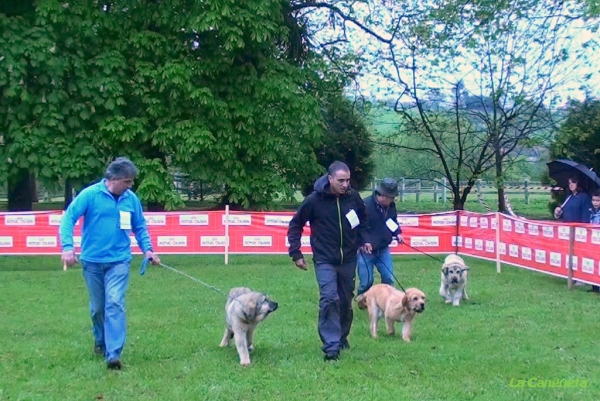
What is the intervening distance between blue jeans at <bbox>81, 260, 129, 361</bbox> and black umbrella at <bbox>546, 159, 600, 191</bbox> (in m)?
8.67

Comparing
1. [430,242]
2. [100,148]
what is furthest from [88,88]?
[430,242]

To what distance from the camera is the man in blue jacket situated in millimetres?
6938

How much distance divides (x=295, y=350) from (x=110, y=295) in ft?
6.62

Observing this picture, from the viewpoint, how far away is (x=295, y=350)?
791 centimetres

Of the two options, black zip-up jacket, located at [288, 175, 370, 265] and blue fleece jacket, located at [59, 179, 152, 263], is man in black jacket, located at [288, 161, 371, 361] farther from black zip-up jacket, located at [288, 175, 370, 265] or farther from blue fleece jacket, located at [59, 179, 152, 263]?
blue fleece jacket, located at [59, 179, 152, 263]

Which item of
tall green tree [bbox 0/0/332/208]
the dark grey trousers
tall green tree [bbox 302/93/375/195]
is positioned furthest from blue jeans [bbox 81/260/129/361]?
tall green tree [bbox 302/93/375/195]

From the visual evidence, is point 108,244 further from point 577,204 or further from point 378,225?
point 577,204

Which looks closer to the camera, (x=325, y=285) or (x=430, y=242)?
(x=325, y=285)

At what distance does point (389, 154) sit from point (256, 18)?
831cm

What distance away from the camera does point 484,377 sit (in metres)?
6.73

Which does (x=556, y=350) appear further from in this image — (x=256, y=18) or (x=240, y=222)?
(x=256, y=18)

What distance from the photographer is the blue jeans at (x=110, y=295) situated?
6.95 m

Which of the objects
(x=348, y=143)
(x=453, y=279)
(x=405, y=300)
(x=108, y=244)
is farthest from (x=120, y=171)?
(x=348, y=143)

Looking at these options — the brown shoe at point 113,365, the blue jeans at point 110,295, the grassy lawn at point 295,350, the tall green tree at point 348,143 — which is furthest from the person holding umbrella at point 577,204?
the tall green tree at point 348,143
